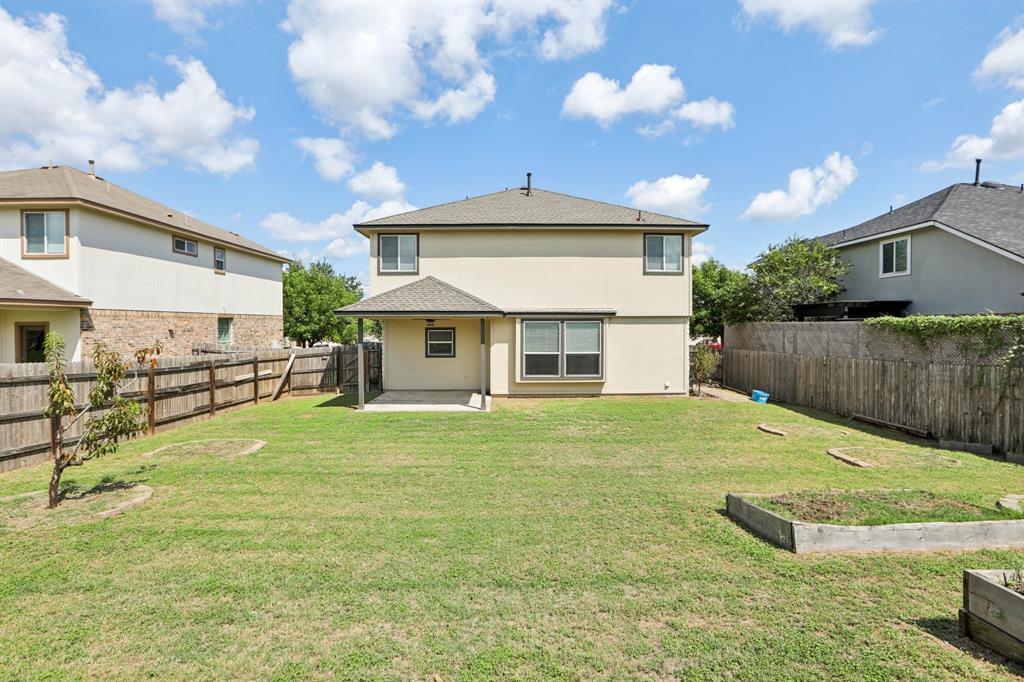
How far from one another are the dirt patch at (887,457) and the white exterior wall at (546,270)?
7164 millimetres

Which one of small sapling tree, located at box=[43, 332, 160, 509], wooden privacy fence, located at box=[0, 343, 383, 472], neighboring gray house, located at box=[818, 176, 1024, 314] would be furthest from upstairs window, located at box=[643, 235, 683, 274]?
small sapling tree, located at box=[43, 332, 160, 509]

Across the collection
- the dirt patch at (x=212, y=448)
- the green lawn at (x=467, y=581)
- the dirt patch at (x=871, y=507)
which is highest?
the dirt patch at (x=871, y=507)

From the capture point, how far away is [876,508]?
5.23 meters

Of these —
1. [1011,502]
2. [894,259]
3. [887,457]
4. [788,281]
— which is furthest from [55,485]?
[894,259]

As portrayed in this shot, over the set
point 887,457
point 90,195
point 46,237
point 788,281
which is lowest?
point 887,457

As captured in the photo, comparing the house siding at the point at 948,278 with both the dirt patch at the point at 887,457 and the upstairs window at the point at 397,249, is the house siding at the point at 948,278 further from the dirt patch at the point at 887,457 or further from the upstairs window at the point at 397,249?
the upstairs window at the point at 397,249

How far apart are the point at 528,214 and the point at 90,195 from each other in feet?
47.2

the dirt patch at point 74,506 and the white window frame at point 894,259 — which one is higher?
the white window frame at point 894,259

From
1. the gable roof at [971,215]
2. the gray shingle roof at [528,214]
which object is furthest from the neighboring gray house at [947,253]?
the gray shingle roof at [528,214]

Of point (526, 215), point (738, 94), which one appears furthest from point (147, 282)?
point (738, 94)

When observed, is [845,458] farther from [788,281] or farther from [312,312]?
[312,312]

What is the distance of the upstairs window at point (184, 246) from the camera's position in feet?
55.7

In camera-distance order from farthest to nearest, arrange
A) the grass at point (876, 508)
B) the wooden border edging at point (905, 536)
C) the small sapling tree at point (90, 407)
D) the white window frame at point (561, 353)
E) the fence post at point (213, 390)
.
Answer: the white window frame at point (561, 353), the fence post at point (213, 390), the small sapling tree at point (90, 407), the grass at point (876, 508), the wooden border edging at point (905, 536)

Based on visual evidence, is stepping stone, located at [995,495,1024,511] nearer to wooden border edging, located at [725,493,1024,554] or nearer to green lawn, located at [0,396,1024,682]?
green lawn, located at [0,396,1024,682]
